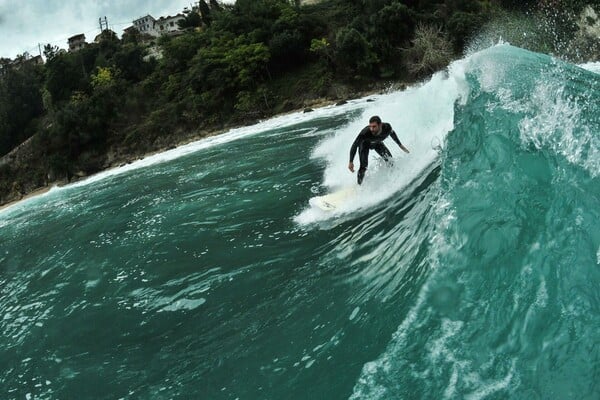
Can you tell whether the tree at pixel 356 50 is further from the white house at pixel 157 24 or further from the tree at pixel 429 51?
the white house at pixel 157 24

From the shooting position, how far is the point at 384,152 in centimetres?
1050

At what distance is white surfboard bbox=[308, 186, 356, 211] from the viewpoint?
33.1ft

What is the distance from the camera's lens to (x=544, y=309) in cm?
418

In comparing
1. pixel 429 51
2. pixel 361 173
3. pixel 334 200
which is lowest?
pixel 334 200

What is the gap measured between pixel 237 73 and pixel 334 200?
139ft

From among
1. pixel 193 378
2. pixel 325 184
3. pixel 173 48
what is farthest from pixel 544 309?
pixel 173 48

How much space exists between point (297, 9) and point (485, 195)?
2066 inches

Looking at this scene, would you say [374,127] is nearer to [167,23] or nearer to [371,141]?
[371,141]

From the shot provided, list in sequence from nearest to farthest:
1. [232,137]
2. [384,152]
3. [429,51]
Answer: [384,152]
[232,137]
[429,51]

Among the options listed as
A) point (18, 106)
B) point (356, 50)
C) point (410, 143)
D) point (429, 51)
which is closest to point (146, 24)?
point (18, 106)

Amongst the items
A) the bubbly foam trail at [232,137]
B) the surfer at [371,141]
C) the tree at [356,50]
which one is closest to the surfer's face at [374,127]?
→ the surfer at [371,141]

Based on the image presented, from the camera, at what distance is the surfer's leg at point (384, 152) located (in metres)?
10.4

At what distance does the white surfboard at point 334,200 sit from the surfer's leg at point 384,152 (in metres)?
1.03

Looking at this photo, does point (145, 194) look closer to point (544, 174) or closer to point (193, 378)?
point (193, 378)
